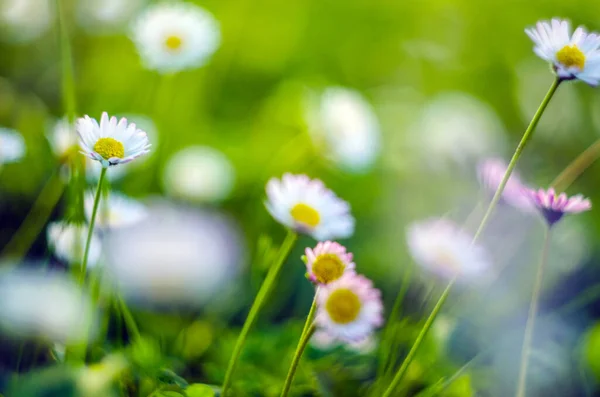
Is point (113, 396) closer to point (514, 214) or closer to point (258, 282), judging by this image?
point (258, 282)

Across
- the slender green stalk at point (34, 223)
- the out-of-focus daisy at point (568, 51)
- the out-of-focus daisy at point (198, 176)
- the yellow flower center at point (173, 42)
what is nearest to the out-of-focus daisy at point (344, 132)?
the out-of-focus daisy at point (198, 176)

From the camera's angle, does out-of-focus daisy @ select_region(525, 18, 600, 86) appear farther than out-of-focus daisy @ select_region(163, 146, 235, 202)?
No

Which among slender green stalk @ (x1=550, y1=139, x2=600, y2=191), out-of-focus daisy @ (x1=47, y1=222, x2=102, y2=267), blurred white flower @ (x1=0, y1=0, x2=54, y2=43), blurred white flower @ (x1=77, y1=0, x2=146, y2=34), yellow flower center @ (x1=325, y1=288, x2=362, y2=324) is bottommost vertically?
yellow flower center @ (x1=325, y1=288, x2=362, y2=324)

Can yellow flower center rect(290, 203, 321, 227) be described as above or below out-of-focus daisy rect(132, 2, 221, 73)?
below

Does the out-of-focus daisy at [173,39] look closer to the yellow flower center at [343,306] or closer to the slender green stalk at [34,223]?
the slender green stalk at [34,223]

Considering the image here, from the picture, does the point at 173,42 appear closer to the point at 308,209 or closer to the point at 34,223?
the point at 34,223

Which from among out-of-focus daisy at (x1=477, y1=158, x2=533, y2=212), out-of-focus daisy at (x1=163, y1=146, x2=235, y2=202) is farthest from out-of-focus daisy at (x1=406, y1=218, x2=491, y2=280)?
out-of-focus daisy at (x1=163, y1=146, x2=235, y2=202)

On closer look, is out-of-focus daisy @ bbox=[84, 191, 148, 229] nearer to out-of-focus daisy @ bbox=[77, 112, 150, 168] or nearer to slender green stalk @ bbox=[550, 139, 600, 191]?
out-of-focus daisy @ bbox=[77, 112, 150, 168]
